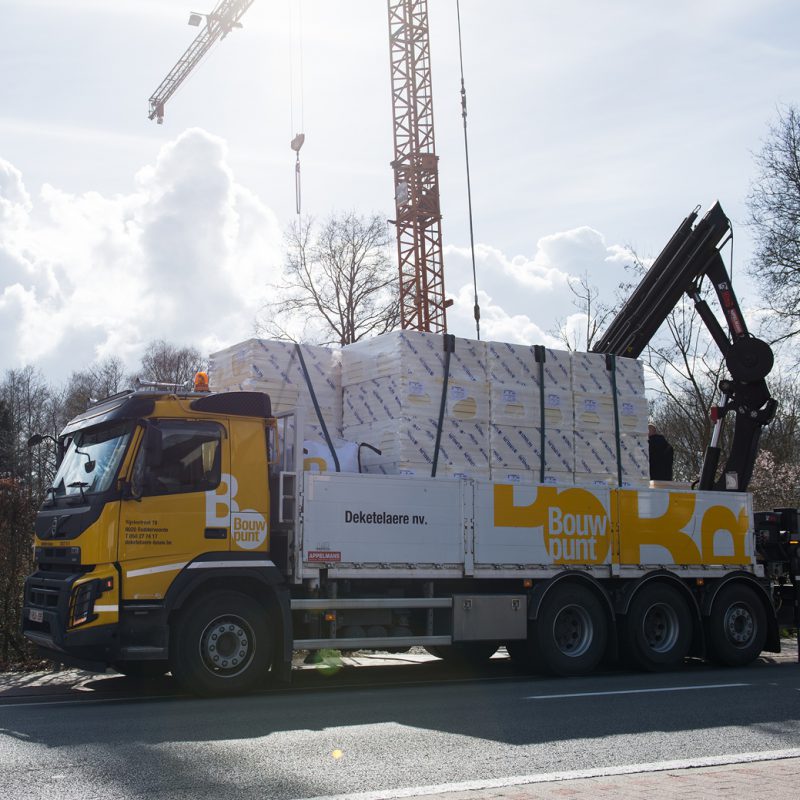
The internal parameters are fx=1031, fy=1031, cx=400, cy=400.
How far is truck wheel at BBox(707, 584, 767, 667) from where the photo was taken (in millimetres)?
14133

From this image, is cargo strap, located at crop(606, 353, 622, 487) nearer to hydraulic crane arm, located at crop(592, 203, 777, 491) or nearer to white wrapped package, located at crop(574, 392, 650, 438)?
white wrapped package, located at crop(574, 392, 650, 438)

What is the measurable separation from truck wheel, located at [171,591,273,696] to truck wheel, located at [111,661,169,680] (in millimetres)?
1165

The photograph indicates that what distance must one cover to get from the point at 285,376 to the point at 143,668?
3.86 metres

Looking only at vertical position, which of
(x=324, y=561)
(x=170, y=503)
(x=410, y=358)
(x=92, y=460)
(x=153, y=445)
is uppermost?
(x=410, y=358)

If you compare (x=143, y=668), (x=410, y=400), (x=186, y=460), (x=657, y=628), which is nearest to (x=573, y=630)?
(x=657, y=628)

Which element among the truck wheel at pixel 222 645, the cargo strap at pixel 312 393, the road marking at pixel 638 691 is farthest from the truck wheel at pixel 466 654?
the truck wheel at pixel 222 645

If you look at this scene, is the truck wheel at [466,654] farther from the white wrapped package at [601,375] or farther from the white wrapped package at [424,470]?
the white wrapped package at [601,375]

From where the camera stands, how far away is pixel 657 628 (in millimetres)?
13766

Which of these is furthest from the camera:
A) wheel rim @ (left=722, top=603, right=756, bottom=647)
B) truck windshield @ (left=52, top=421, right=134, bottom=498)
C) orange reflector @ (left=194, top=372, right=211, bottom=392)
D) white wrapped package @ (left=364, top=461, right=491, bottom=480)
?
wheel rim @ (left=722, top=603, right=756, bottom=647)

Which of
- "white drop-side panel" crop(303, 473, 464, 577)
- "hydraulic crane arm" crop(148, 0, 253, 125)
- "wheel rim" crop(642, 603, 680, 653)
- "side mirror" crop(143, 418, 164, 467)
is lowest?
"wheel rim" crop(642, 603, 680, 653)

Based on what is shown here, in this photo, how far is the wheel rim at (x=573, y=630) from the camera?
1287 centimetres

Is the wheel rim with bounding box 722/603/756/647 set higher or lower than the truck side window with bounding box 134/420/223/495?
lower

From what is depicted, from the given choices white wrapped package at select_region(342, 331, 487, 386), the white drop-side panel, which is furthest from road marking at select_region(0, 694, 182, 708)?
white wrapped package at select_region(342, 331, 487, 386)

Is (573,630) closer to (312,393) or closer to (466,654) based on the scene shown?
(466,654)
